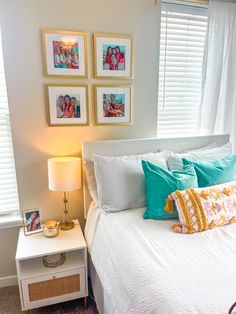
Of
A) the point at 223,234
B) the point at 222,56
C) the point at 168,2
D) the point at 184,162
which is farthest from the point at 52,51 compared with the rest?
the point at 223,234

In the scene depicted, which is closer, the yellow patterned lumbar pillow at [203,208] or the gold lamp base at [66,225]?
the yellow patterned lumbar pillow at [203,208]

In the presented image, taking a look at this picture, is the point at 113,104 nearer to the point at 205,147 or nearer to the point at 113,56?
the point at 113,56

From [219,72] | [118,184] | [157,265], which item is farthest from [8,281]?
[219,72]

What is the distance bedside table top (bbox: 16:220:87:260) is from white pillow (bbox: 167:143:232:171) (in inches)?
36.1

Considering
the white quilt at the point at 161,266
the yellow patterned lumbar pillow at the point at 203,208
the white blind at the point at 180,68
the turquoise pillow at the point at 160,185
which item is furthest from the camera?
the white blind at the point at 180,68

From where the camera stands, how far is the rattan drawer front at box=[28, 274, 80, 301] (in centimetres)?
164

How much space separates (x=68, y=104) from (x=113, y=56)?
55 centimetres

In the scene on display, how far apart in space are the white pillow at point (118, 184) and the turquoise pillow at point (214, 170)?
42cm

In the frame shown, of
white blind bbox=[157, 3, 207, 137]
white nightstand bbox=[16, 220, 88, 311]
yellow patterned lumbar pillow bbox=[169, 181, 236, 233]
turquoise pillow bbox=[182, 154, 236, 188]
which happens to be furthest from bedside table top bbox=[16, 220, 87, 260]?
white blind bbox=[157, 3, 207, 137]

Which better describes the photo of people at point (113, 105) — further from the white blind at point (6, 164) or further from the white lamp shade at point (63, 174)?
the white blind at point (6, 164)

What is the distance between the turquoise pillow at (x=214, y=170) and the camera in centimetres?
178

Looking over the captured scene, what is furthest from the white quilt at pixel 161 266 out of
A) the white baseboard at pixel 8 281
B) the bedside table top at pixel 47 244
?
the white baseboard at pixel 8 281

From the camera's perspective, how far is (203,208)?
4.85 ft

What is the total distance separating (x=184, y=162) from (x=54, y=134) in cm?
109
